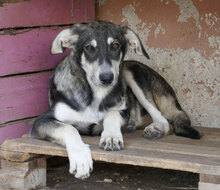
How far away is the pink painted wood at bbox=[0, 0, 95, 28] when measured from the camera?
426 cm

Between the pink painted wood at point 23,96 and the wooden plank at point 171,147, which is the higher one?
the pink painted wood at point 23,96

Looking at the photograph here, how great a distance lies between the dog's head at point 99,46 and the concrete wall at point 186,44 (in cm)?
88

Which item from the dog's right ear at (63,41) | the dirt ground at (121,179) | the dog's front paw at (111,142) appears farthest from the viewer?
the dirt ground at (121,179)

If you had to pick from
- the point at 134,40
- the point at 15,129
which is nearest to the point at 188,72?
the point at 134,40

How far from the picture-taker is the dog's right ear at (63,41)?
13.4 feet

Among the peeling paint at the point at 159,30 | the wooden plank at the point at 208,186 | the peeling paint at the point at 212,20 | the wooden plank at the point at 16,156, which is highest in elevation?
the peeling paint at the point at 212,20

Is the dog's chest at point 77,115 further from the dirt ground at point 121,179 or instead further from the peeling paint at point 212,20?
the peeling paint at point 212,20

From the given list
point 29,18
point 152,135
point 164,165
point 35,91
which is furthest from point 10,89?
point 164,165

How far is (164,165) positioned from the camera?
3.43 meters

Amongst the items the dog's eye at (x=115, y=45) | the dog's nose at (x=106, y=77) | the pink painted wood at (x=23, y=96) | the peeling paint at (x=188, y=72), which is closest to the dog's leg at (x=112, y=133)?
the dog's nose at (x=106, y=77)

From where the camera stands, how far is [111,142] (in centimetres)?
368

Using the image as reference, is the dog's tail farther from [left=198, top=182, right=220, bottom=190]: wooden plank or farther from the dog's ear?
[left=198, top=182, right=220, bottom=190]: wooden plank

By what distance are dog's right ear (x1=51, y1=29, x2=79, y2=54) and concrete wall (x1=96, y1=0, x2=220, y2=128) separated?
1.21 m

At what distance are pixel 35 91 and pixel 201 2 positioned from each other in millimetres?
1891
